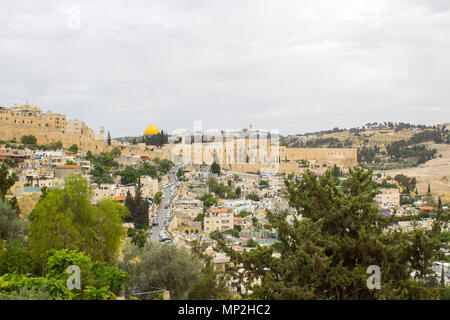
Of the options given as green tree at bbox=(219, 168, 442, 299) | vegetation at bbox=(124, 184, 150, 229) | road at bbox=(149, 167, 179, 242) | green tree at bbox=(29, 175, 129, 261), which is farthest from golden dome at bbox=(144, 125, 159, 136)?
green tree at bbox=(219, 168, 442, 299)

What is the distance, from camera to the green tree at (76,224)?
7.94 metres

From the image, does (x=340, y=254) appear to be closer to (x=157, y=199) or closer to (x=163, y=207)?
(x=157, y=199)

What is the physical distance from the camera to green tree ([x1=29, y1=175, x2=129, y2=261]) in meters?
7.94

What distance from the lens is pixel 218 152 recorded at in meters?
52.3

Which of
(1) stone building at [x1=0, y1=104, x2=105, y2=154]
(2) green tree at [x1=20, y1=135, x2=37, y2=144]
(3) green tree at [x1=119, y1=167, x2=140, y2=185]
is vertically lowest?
(3) green tree at [x1=119, y1=167, x2=140, y2=185]

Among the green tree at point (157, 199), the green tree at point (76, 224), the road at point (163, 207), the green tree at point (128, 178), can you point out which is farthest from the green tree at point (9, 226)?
the green tree at point (128, 178)

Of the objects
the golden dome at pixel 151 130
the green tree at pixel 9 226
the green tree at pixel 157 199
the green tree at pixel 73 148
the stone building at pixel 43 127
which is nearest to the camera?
the green tree at pixel 9 226

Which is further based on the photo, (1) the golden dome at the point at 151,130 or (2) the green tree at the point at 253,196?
(1) the golden dome at the point at 151,130

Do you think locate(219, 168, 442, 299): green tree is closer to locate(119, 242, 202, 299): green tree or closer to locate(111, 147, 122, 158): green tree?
locate(119, 242, 202, 299): green tree

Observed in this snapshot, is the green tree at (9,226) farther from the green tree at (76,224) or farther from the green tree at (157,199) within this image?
the green tree at (157,199)

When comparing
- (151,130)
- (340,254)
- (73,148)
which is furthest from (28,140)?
(340,254)

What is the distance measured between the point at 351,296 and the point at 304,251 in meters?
0.79

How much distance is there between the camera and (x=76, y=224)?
8.44 meters

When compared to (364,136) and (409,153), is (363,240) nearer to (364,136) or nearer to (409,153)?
(409,153)
